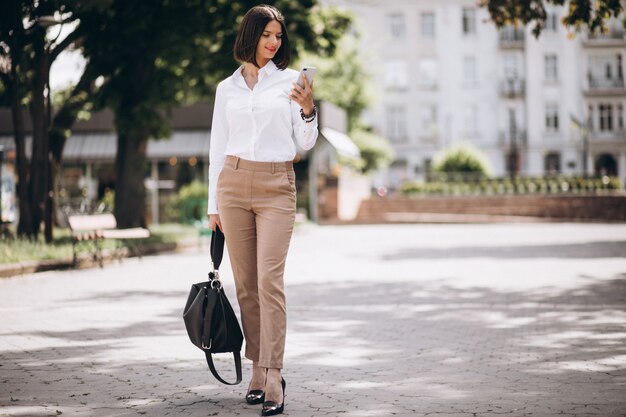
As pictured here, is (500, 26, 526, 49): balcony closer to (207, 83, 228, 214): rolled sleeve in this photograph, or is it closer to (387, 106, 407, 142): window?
(387, 106, 407, 142): window

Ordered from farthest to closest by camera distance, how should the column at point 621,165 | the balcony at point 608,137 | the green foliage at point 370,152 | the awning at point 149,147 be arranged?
the balcony at point 608,137 → the column at point 621,165 → the green foliage at point 370,152 → the awning at point 149,147

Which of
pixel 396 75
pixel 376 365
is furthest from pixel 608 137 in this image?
pixel 376 365

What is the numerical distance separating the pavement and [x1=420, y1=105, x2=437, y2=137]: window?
5014cm

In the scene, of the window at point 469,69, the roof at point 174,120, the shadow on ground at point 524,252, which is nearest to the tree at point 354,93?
the window at point 469,69

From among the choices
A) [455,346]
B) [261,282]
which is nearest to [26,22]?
[455,346]

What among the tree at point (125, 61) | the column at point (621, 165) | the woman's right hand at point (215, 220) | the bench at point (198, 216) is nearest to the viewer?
the woman's right hand at point (215, 220)

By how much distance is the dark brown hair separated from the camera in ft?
15.2

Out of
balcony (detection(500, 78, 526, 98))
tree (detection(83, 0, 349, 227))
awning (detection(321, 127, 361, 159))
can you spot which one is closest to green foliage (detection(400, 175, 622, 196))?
awning (detection(321, 127, 361, 159))

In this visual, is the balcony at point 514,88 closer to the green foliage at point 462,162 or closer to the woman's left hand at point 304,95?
the green foliage at point 462,162

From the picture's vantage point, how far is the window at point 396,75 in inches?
2525

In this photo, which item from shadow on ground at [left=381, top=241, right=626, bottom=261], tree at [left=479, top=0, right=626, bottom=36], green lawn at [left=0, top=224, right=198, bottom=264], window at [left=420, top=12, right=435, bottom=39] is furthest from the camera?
window at [left=420, top=12, right=435, bottom=39]

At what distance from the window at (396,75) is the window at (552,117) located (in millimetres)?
9994

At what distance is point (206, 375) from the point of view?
19.1 ft

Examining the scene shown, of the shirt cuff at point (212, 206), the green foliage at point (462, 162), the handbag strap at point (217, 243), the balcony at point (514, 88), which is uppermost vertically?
the balcony at point (514, 88)
